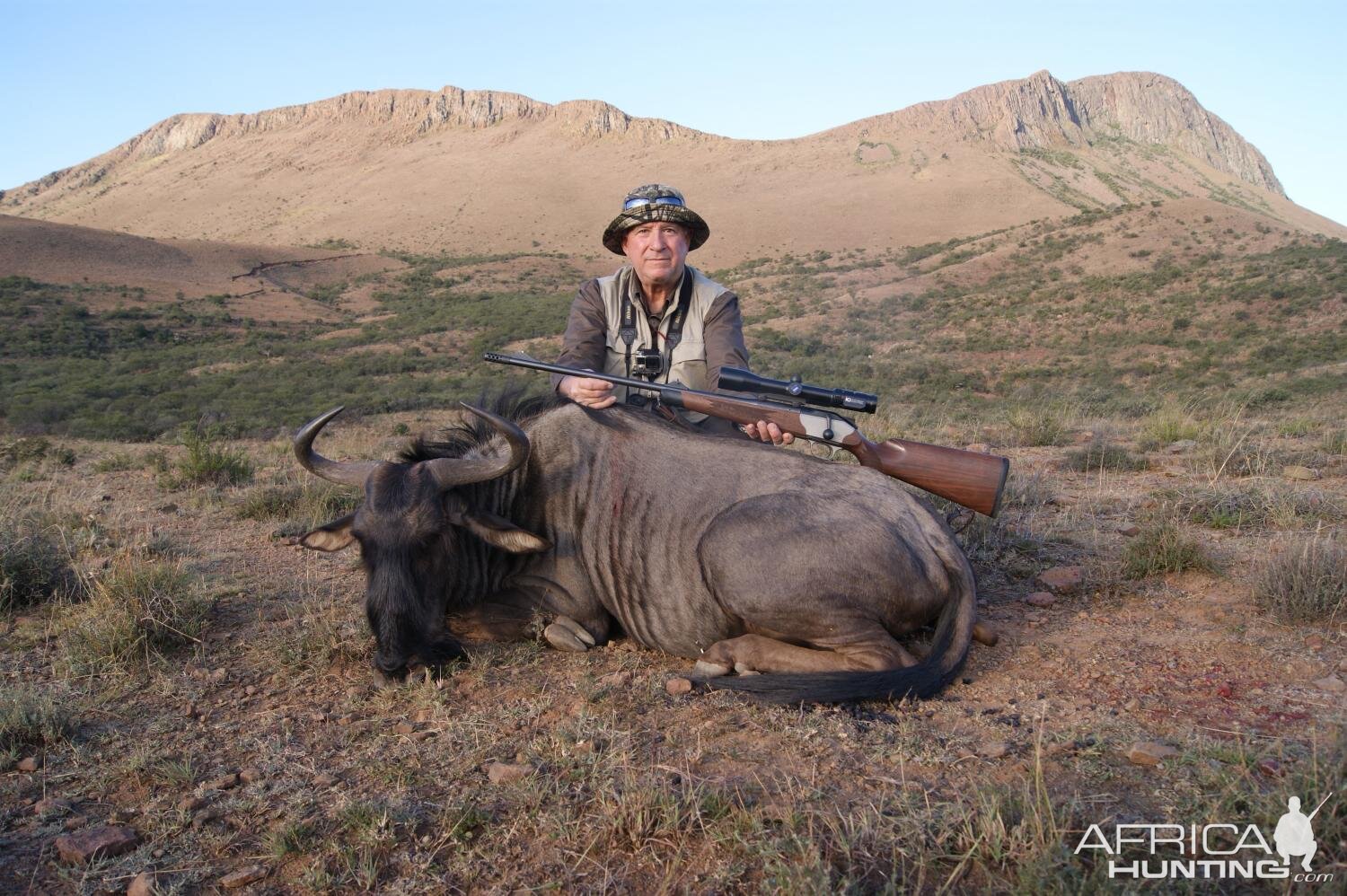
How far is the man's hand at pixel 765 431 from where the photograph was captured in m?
4.34

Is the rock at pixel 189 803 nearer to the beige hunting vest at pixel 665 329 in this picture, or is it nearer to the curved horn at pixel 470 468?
the curved horn at pixel 470 468

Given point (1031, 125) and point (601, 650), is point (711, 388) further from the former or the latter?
point (1031, 125)

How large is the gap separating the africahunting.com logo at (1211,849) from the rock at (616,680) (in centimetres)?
189

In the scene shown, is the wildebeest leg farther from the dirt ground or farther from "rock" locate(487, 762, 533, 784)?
"rock" locate(487, 762, 533, 784)

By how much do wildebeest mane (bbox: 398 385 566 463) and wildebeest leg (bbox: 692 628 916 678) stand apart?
61.9 inches

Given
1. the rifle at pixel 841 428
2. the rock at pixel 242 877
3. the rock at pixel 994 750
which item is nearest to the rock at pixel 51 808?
the rock at pixel 242 877

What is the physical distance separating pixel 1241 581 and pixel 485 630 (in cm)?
391

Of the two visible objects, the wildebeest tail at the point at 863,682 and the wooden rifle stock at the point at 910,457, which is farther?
the wooden rifle stock at the point at 910,457

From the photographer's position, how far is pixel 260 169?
9525cm

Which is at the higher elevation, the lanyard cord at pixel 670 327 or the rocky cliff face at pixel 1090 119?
the rocky cliff face at pixel 1090 119

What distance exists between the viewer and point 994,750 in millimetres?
2773


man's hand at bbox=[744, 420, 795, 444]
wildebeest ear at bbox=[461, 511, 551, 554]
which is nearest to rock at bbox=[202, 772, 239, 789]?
wildebeest ear at bbox=[461, 511, 551, 554]

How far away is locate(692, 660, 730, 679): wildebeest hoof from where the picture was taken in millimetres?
3572

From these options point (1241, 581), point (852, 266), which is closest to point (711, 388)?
point (1241, 581)
